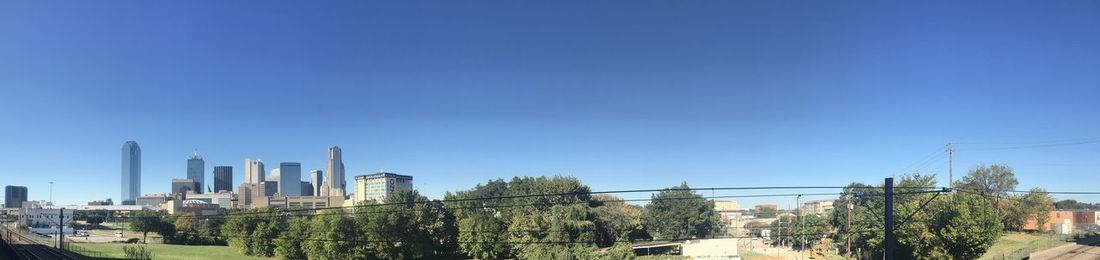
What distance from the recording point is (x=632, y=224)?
6812 cm

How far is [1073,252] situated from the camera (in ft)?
146

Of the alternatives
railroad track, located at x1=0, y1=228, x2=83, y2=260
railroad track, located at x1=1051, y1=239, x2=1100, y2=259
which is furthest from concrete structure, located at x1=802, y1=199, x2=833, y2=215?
railroad track, located at x1=0, y1=228, x2=83, y2=260

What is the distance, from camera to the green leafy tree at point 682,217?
89.6m

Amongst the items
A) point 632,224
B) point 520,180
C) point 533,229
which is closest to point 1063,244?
point 632,224

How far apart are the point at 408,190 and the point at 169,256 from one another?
87.6 ft

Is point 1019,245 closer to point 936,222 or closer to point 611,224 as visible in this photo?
point 936,222

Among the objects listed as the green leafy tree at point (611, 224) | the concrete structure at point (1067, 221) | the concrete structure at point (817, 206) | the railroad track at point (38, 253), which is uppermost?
the green leafy tree at point (611, 224)

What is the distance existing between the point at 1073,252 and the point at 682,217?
4972 cm

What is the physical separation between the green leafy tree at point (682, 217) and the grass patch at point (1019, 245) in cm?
3594

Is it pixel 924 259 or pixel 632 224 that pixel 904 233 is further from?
pixel 632 224

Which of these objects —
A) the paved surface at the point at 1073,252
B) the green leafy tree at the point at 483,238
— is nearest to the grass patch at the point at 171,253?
the green leafy tree at the point at 483,238

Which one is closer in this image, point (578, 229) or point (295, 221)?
point (578, 229)

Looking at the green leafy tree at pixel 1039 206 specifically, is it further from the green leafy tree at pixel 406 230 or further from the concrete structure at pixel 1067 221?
the green leafy tree at pixel 406 230

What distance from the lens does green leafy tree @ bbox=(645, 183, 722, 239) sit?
89.6 m
